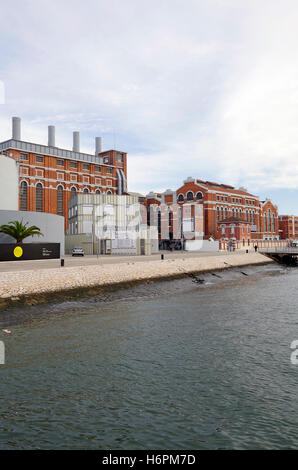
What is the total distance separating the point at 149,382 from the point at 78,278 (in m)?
19.6

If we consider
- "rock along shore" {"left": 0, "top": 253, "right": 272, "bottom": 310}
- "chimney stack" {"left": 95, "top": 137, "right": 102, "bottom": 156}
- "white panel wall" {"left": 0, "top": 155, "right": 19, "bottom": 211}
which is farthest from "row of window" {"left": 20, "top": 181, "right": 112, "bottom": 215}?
"rock along shore" {"left": 0, "top": 253, "right": 272, "bottom": 310}

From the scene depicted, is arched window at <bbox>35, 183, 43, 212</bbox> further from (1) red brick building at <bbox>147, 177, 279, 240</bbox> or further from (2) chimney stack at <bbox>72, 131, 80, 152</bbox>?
(1) red brick building at <bbox>147, 177, 279, 240</bbox>

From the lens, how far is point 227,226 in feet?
311

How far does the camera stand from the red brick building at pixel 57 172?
8156cm

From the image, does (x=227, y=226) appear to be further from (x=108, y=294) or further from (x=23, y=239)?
(x=108, y=294)

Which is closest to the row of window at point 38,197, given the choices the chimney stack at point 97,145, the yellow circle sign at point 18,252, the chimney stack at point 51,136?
the chimney stack at point 51,136

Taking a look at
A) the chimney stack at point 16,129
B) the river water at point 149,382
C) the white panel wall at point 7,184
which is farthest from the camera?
the chimney stack at point 16,129

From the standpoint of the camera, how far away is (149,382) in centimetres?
998

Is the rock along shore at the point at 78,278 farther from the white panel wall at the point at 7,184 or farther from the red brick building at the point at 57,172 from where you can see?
the red brick building at the point at 57,172

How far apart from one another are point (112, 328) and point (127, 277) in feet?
56.7

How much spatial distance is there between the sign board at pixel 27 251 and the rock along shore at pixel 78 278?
884 centimetres

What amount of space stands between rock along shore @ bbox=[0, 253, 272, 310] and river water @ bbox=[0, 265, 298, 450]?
14.3ft
